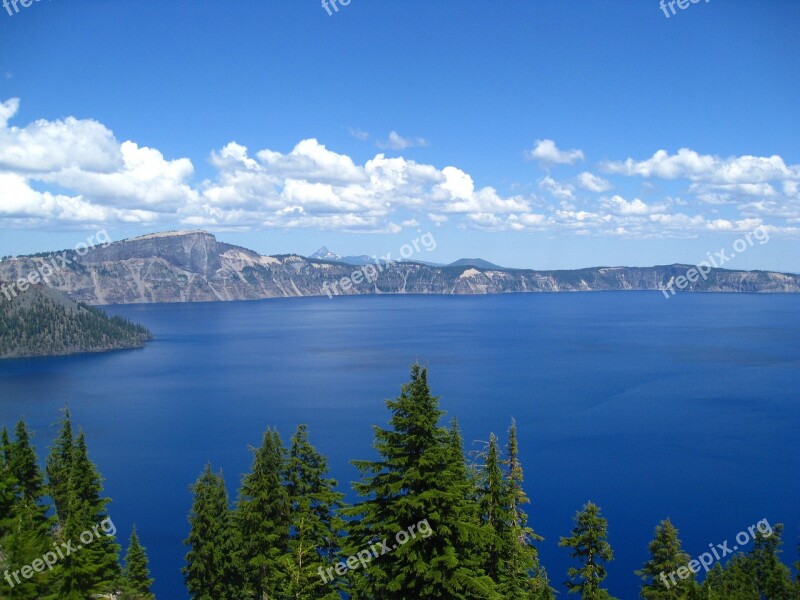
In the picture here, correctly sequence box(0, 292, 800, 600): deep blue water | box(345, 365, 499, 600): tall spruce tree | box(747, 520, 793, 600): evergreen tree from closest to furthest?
1. box(345, 365, 499, 600): tall spruce tree
2. box(747, 520, 793, 600): evergreen tree
3. box(0, 292, 800, 600): deep blue water

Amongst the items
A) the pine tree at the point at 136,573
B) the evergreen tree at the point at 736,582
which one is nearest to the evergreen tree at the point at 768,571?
the evergreen tree at the point at 736,582

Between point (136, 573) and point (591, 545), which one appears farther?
point (136, 573)

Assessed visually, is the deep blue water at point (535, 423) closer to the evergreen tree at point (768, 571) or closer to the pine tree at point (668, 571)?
the evergreen tree at point (768, 571)

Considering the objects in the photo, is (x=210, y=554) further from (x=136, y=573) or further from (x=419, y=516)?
(x=419, y=516)

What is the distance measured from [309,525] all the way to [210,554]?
15.3m

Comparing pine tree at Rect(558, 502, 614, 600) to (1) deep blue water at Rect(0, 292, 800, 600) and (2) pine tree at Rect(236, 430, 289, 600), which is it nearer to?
(2) pine tree at Rect(236, 430, 289, 600)

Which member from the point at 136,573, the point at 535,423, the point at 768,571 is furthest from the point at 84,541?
the point at 535,423

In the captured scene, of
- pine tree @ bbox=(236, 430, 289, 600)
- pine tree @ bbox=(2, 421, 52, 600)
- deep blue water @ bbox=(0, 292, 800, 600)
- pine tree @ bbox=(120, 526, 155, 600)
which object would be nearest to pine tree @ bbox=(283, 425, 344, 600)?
pine tree @ bbox=(236, 430, 289, 600)

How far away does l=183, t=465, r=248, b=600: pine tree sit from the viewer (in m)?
37.5

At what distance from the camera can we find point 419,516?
16.5 m

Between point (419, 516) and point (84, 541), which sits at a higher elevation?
point (419, 516)

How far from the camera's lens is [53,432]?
10562 cm

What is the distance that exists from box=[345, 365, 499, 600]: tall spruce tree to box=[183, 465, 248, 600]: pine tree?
22.9 m

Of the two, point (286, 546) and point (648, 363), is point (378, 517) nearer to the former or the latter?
point (286, 546)
